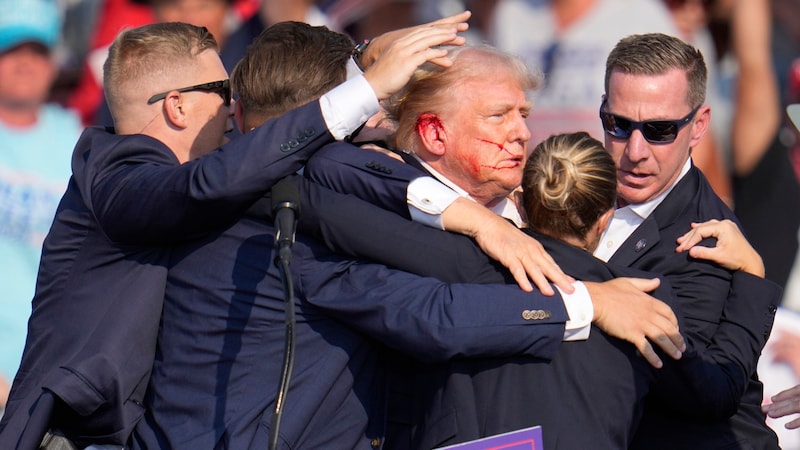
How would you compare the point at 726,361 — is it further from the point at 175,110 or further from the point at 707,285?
the point at 175,110

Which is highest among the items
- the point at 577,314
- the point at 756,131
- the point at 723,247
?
the point at 577,314

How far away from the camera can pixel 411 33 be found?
3.29 metres

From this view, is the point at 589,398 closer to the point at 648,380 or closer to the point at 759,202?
the point at 648,380

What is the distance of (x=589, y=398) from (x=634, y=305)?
25cm

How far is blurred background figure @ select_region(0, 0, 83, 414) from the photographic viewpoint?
672 centimetres

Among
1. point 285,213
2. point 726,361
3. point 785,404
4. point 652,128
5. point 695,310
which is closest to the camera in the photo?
point 285,213

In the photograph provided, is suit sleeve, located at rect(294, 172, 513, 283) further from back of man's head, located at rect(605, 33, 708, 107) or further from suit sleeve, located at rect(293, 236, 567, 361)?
back of man's head, located at rect(605, 33, 708, 107)

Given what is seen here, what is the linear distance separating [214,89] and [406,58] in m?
0.66

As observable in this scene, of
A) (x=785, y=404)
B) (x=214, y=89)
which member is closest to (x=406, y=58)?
(x=214, y=89)

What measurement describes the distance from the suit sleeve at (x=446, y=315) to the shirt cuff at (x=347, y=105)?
1.21ft

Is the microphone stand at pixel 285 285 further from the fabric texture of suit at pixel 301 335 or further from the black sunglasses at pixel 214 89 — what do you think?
the black sunglasses at pixel 214 89

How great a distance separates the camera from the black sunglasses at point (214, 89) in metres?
3.55

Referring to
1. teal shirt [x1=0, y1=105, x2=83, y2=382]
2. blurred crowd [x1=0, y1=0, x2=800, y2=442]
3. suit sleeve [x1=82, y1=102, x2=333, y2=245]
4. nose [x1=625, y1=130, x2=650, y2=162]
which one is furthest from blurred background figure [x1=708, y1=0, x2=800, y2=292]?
teal shirt [x1=0, y1=105, x2=83, y2=382]

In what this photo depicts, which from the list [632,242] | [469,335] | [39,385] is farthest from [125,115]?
[632,242]
